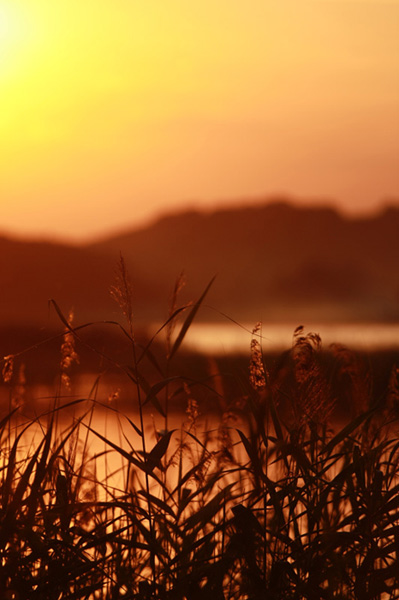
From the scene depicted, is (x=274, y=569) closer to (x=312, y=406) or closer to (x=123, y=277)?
(x=312, y=406)

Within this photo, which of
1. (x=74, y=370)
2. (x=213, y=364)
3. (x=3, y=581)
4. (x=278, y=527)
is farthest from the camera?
(x=74, y=370)

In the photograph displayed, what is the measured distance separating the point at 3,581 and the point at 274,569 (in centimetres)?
58

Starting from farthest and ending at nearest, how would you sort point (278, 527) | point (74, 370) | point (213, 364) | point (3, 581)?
1. point (74, 370)
2. point (213, 364)
3. point (278, 527)
4. point (3, 581)

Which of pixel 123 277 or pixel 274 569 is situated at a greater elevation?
pixel 123 277

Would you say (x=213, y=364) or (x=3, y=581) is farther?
(x=213, y=364)

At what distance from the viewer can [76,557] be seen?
2.06 meters

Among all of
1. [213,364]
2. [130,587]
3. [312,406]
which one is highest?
[213,364]

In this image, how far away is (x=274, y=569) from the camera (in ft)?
6.74

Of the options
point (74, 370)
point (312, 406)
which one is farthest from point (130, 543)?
point (74, 370)

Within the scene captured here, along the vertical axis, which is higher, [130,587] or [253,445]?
[253,445]

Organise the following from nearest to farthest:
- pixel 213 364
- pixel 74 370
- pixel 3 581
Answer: pixel 3 581 < pixel 213 364 < pixel 74 370

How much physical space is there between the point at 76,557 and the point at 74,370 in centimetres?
120

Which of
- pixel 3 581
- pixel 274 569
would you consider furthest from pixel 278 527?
pixel 3 581

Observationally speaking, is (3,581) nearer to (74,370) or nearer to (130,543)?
(130,543)
